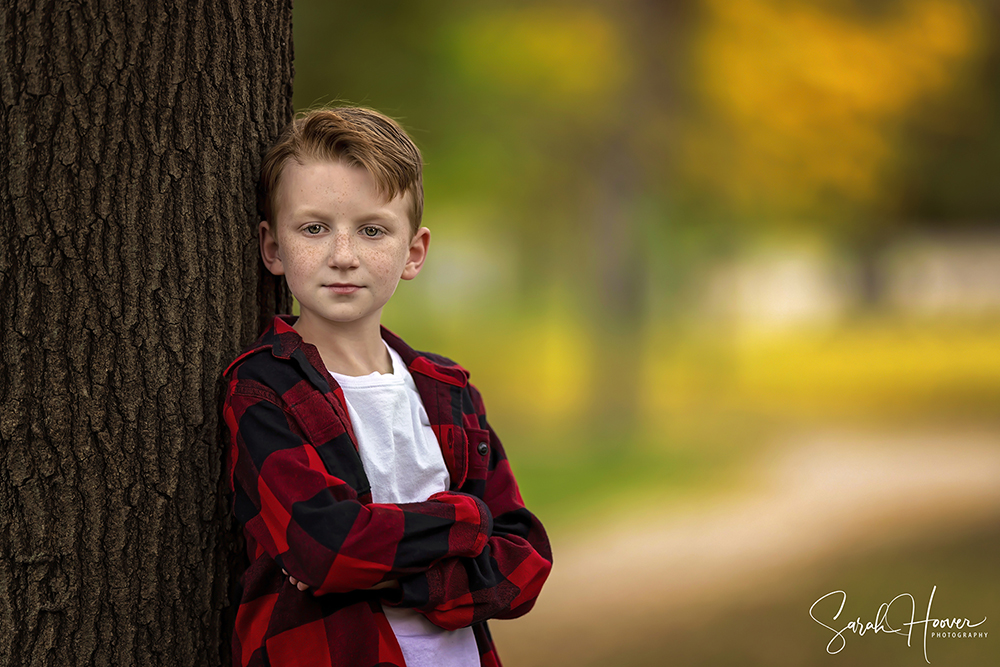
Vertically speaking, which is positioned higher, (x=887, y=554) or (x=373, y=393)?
(x=373, y=393)

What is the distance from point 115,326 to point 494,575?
2.92ft

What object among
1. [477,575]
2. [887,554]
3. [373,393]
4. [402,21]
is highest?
[402,21]

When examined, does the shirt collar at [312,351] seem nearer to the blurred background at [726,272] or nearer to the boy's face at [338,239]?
the boy's face at [338,239]

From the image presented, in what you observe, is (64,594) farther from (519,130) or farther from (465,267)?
(465,267)

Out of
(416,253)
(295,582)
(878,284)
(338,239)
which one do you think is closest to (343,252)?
(338,239)

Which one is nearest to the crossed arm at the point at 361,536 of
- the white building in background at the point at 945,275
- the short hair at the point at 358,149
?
the short hair at the point at 358,149

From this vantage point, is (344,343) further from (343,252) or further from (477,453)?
(477,453)

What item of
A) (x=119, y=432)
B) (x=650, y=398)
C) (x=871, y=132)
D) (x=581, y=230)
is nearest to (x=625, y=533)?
(x=650, y=398)

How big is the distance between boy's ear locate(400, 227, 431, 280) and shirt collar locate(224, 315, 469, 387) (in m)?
0.17

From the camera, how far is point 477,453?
69.6 inches

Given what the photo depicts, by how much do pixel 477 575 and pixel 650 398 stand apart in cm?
826

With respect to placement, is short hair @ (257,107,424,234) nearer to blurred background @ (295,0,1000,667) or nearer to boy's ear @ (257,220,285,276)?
boy's ear @ (257,220,285,276)

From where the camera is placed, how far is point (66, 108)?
161cm

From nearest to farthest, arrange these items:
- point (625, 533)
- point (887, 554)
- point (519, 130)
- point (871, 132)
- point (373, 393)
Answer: point (373, 393) < point (887, 554) < point (625, 533) < point (871, 132) < point (519, 130)
